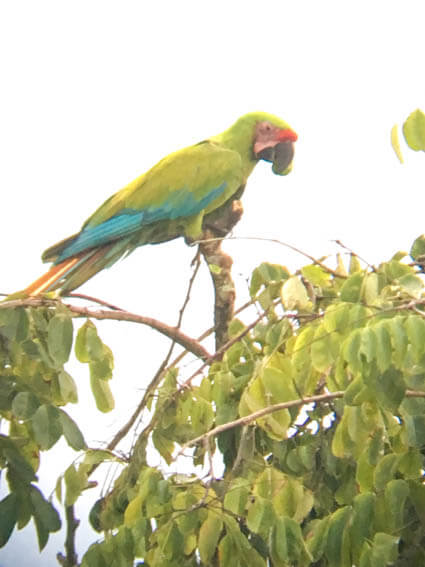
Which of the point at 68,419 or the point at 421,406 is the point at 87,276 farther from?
the point at 421,406

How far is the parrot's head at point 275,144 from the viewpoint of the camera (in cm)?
237

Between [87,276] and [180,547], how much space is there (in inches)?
38.2

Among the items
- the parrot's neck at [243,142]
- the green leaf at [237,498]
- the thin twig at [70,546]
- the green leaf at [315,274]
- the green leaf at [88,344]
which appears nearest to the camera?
the green leaf at [237,498]

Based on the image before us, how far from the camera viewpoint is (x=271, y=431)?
1.19m

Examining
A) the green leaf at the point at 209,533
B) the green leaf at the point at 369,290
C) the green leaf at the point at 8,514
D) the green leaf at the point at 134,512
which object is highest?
the green leaf at the point at 369,290

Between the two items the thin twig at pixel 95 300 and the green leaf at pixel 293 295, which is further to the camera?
the thin twig at pixel 95 300

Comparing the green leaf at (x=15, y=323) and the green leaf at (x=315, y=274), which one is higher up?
the green leaf at (x=15, y=323)

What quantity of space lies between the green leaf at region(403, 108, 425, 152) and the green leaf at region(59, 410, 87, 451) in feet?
2.12

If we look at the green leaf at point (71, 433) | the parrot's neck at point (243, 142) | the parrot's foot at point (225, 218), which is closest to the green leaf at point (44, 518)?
the green leaf at point (71, 433)

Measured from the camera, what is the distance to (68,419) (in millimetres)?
1345

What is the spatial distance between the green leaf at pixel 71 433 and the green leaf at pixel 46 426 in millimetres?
22

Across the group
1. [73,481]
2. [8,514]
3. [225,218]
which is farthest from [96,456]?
[225,218]

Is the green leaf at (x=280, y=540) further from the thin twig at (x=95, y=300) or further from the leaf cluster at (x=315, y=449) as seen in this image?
the thin twig at (x=95, y=300)

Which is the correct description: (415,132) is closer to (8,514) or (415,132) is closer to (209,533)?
(209,533)
